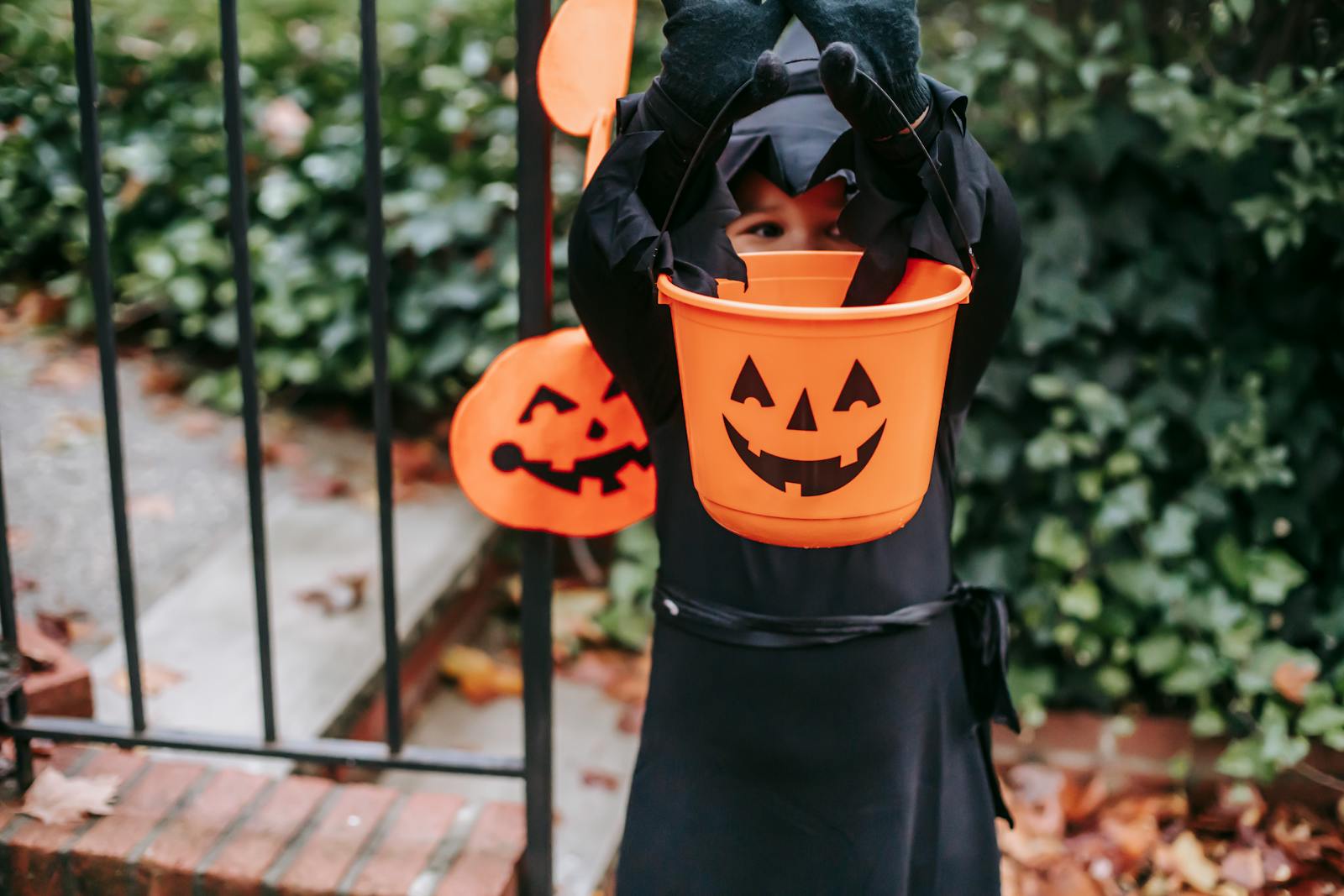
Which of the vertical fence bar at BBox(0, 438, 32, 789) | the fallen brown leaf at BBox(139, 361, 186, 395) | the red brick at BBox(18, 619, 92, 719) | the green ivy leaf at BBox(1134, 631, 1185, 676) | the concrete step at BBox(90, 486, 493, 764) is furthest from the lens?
the fallen brown leaf at BBox(139, 361, 186, 395)

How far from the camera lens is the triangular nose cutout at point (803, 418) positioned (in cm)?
99

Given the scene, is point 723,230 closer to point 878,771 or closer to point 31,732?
point 878,771

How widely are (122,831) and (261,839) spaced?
190 millimetres

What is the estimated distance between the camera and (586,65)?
1323mm

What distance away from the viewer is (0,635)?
1.70 metres

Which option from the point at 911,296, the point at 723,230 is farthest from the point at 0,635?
→ the point at 911,296

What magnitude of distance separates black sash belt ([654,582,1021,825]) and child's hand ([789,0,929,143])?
0.55 metres

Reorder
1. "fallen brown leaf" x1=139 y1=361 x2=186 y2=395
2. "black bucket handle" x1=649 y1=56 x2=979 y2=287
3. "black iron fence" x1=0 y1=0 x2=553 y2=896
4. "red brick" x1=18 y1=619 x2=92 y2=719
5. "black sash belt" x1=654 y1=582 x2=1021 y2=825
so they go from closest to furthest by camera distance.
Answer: "black bucket handle" x1=649 y1=56 x2=979 y2=287 < "black sash belt" x1=654 y1=582 x2=1021 y2=825 < "black iron fence" x1=0 y1=0 x2=553 y2=896 < "red brick" x1=18 y1=619 x2=92 y2=719 < "fallen brown leaf" x1=139 y1=361 x2=186 y2=395

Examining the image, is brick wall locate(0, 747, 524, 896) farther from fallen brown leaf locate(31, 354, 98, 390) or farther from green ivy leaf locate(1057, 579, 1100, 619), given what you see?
fallen brown leaf locate(31, 354, 98, 390)

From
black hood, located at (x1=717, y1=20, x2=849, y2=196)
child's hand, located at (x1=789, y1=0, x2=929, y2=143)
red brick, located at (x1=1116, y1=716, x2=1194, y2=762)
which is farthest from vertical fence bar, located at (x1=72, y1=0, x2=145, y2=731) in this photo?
red brick, located at (x1=1116, y1=716, x2=1194, y2=762)

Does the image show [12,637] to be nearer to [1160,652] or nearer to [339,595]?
[339,595]

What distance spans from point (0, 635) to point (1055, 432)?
1870mm

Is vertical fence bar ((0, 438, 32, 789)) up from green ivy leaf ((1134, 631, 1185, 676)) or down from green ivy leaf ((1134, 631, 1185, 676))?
up

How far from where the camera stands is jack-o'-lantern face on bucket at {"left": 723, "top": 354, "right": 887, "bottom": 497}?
994mm
